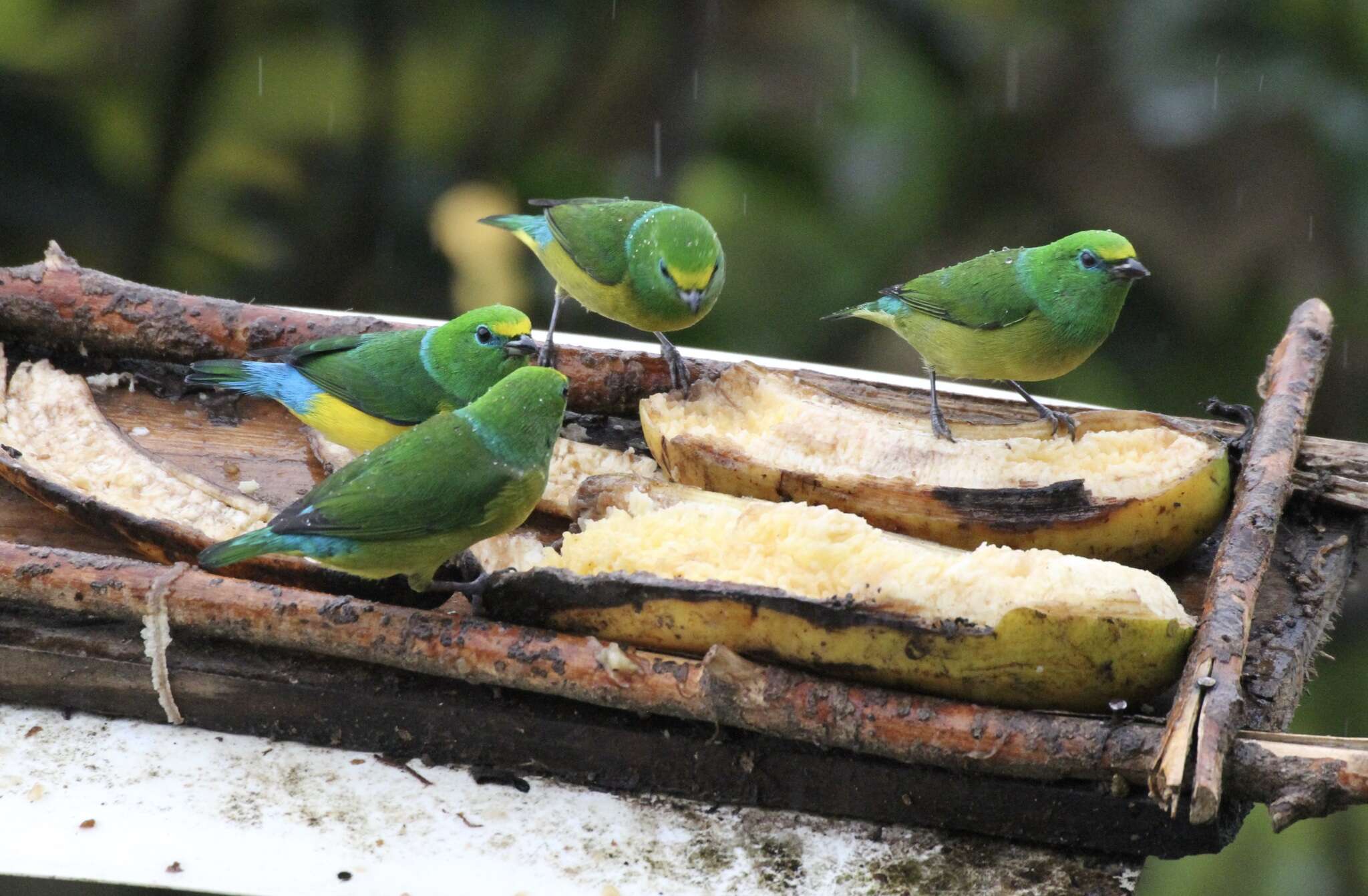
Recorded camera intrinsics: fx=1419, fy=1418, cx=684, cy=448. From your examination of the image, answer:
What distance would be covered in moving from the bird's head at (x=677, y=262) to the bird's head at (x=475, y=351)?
23.1 inches

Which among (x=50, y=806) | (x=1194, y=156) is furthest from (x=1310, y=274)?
(x=50, y=806)

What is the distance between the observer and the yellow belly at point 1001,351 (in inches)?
153

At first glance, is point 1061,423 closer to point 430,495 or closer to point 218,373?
point 430,495

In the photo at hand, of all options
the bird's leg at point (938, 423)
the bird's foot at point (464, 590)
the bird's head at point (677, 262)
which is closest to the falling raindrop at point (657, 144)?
the bird's head at point (677, 262)

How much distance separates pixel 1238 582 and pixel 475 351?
6.23 ft

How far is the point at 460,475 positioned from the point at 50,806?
1.03 metres

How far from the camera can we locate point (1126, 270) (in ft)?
12.2

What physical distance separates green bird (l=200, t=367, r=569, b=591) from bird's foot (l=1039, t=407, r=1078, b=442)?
1.34 meters

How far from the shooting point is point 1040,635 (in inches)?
104

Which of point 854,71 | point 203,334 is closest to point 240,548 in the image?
point 203,334

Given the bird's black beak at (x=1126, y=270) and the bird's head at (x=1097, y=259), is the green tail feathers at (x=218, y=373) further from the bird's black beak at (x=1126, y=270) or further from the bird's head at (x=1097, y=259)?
the bird's black beak at (x=1126, y=270)

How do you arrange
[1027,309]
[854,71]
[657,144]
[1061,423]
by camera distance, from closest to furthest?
[1061,423]
[1027,309]
[854,71]
[657,144]

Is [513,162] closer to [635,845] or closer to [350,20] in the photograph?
[350,20]

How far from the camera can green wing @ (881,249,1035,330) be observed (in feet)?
12.8
